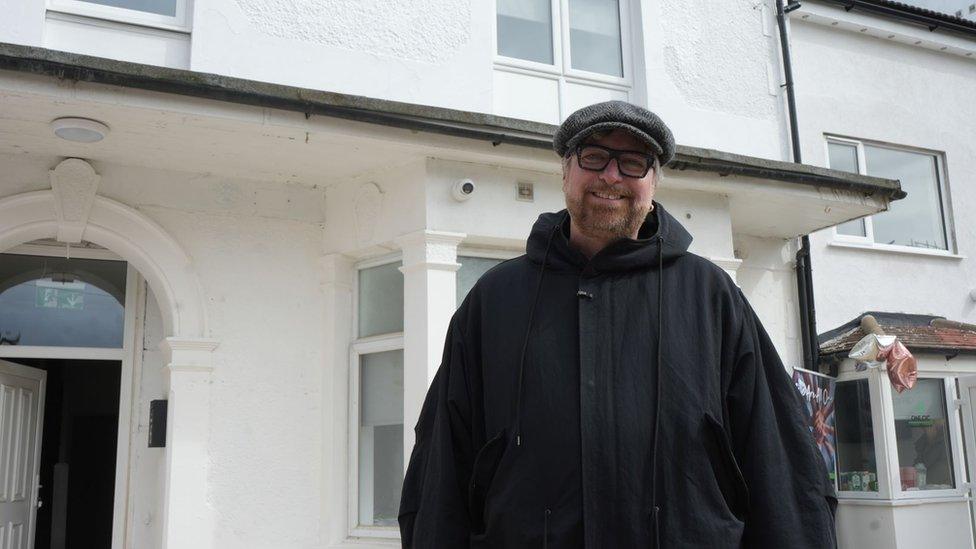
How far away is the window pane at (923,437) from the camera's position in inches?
337

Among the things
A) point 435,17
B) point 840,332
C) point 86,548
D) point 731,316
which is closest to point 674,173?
point 435,17

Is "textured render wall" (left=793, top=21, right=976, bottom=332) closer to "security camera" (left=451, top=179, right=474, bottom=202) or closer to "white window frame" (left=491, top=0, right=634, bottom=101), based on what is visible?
"white window frame" (left=491, top=0, right=634, bottom=101)

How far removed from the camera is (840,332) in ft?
29.0

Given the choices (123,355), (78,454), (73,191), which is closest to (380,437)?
(123,355)

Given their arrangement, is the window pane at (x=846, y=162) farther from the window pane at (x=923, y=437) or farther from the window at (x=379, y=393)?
the window at (x=379, y=393)

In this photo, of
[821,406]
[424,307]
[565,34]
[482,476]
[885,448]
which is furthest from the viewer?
[885,448]

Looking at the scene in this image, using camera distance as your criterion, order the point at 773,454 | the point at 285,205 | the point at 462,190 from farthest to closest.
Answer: the point at 285,205, the point at 462,190, the point at 773,454

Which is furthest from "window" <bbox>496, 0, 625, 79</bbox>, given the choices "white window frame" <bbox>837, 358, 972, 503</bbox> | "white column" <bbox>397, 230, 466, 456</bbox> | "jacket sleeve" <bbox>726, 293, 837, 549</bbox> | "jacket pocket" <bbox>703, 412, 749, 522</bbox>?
"jacket pocket" <bbox>703, 412, 749, 522</bbox>

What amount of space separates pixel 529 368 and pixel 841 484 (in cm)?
719

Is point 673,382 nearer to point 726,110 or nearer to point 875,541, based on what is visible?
point 726,110

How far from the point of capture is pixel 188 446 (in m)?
5.95

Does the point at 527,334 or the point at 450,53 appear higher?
the point at 450,53

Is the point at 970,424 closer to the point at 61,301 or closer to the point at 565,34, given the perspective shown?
the point at 565,34

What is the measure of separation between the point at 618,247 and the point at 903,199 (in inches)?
342
